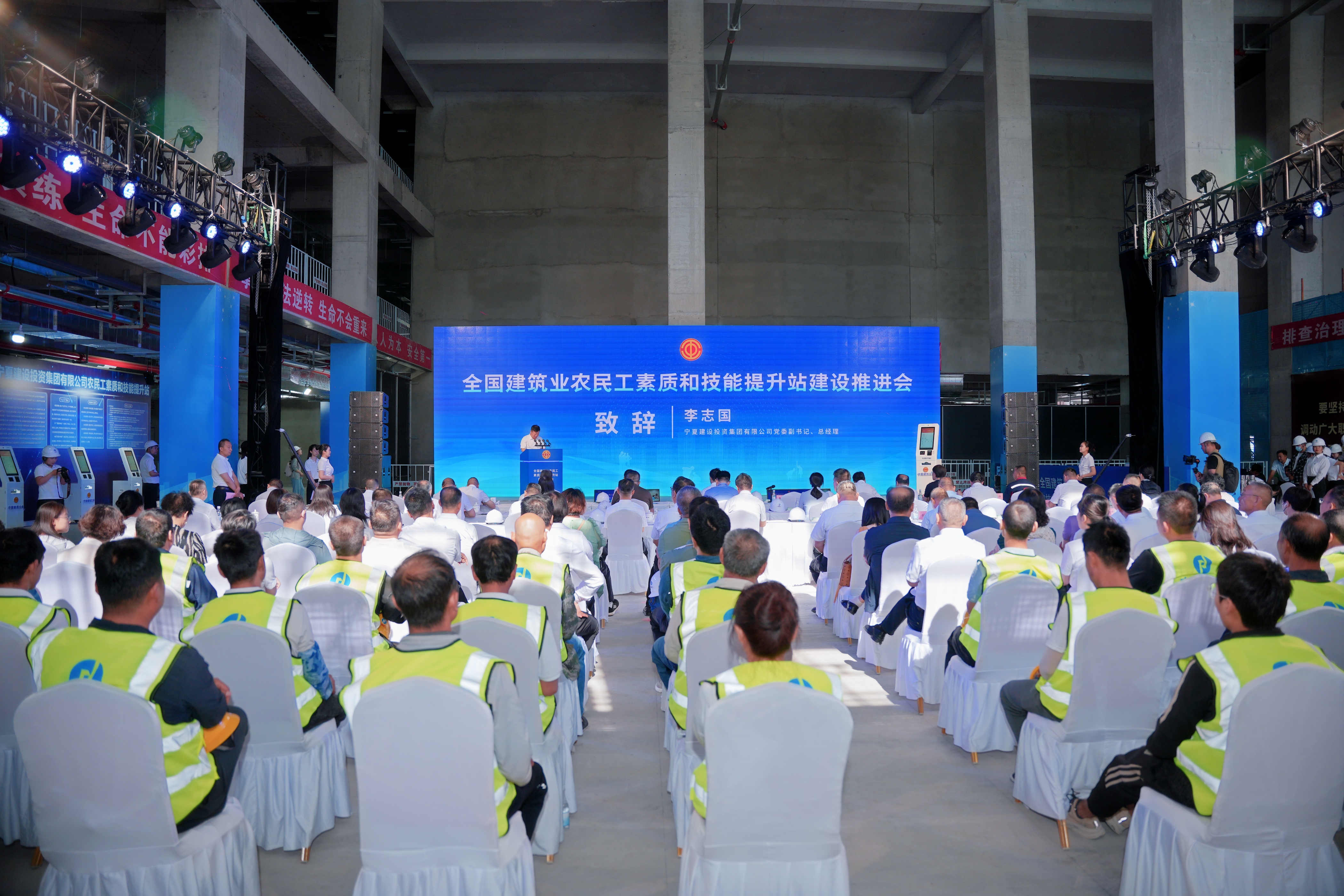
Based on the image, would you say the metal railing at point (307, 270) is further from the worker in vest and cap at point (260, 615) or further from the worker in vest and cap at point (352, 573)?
the worker in vest and cap at point (260, 615)

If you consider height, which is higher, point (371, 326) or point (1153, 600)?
point (371, 326)

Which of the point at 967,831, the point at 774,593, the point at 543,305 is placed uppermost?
the point at 543,305

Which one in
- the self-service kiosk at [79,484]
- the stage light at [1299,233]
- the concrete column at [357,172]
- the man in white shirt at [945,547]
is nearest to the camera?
the man in white shirt at [945,547]

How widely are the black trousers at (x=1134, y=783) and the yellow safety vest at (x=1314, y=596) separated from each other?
0.94 metres

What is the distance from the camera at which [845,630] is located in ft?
19.5

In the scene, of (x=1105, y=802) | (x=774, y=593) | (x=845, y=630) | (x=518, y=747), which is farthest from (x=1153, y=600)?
(x=845, y=630)

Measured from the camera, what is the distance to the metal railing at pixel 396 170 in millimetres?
16250

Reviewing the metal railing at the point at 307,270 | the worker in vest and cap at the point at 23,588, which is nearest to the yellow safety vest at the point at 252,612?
the worker in vest and cap at the point at 23,588

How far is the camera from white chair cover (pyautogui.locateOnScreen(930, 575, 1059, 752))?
3.42 m

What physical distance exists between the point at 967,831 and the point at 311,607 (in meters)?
2.44

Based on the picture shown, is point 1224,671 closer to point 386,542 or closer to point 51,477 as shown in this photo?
point 386,542

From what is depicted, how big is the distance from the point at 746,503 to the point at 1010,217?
1013 centimetres

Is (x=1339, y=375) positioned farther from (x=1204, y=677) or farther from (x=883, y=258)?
(x=1204, y=677)

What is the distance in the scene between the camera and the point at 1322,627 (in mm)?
2760
